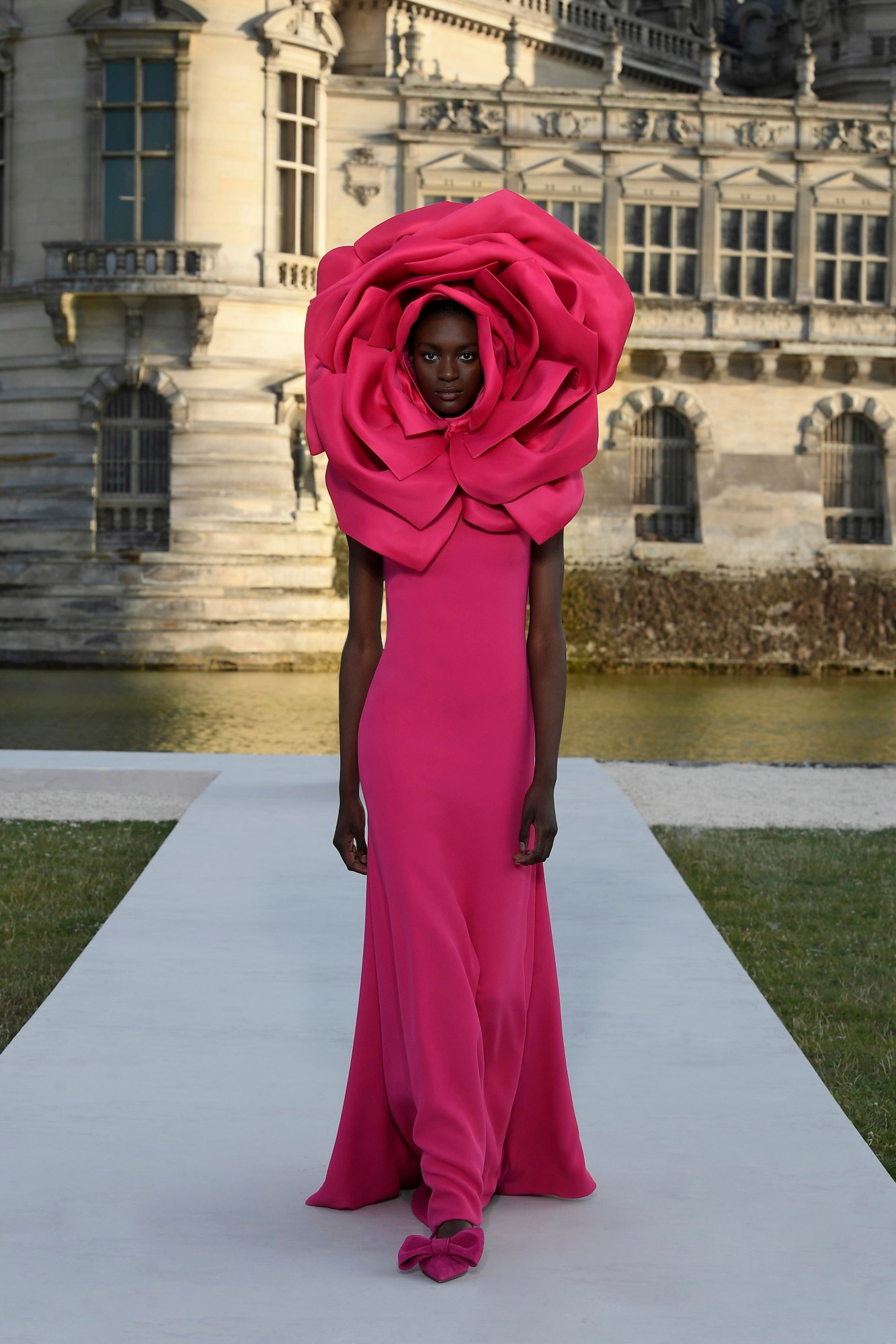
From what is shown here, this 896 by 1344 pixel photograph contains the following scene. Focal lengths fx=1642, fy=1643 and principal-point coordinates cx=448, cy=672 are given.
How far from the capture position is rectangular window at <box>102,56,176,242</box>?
26125 millimetres

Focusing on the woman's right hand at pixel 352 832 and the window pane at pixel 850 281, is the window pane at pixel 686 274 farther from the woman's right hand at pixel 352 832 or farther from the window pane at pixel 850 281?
the woman's right hand at pixel 352 832

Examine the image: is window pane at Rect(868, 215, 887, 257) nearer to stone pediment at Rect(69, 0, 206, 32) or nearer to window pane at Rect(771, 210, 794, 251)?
window pane at Rect(771, 210, 794, 251)

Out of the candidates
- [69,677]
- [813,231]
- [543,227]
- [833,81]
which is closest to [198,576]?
[69,677]

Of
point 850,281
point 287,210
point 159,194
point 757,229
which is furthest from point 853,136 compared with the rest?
point 159,194

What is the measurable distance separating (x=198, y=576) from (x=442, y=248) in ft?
73.9

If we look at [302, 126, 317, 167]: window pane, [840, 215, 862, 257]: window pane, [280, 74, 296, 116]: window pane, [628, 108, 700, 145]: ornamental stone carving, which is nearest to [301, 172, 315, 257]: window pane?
[302, 126, 317, 167]: window pane

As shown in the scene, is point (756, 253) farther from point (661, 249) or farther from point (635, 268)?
point (635, 268)

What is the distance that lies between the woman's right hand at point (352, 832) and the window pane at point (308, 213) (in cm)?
2450

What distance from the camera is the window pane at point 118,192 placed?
26250 millimetres

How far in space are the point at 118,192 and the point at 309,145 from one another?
3.32m

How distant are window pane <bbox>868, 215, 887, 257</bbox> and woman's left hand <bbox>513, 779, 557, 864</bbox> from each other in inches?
1162

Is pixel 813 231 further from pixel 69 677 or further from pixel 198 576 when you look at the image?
pixel 69 677

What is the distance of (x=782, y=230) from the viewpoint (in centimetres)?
3075

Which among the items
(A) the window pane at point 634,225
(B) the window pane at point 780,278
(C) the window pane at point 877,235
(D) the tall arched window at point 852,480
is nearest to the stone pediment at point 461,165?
(A) the window pane at point 634,225
